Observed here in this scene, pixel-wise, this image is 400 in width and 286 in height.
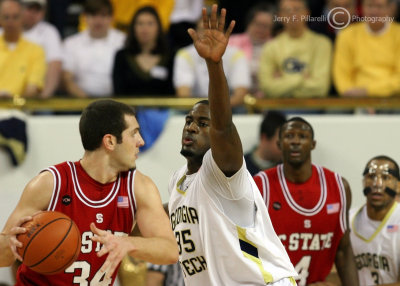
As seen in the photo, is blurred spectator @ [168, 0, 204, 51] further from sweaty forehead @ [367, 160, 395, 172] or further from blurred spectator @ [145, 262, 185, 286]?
sweaty forehead @ [367, 160, 395, 172]

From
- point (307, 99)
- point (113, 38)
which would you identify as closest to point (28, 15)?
point (113, 38)

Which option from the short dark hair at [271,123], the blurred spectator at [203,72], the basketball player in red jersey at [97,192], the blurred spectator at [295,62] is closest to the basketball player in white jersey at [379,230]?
the short dark hair at [271,123]

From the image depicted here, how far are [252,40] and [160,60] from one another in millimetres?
1124

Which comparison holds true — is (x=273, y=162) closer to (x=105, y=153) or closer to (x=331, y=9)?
(x=331, y=9)

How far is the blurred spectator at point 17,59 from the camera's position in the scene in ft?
28.4

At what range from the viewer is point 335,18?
883cm

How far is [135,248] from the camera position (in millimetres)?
4160

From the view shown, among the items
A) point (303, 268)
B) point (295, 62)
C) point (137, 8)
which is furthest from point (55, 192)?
point (137, 8)

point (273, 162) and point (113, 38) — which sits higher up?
point (113, 38)

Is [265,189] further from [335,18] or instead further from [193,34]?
[335,18]

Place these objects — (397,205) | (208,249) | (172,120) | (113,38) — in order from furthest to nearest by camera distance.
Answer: (113,38) → (172,120) → (397,205) → (208,249)

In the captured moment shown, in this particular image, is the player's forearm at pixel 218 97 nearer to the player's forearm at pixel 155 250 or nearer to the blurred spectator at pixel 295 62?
the player's forearm at pixel 155 250

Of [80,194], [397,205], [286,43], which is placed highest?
[286,43]

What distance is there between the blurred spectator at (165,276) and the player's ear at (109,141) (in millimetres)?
2890
